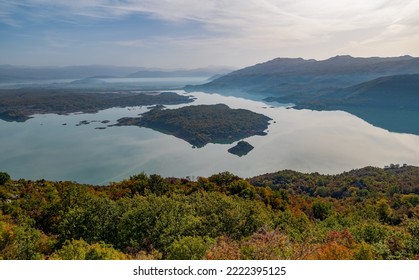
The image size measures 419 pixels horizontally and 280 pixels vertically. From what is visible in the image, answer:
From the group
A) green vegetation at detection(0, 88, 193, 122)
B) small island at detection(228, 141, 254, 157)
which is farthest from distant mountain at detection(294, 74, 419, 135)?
green vegetation at detection(0, 88, 193, 122)

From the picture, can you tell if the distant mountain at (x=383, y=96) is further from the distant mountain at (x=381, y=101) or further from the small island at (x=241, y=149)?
the small island at (x=241, y=149)

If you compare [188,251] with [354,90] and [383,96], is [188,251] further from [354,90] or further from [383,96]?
[354,90]

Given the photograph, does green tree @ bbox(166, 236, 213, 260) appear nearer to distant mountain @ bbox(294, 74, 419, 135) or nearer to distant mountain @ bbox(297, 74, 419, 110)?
distant mountain @ bbox(294, 74, 419, 135)

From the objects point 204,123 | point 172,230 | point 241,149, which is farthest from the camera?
point 204,123

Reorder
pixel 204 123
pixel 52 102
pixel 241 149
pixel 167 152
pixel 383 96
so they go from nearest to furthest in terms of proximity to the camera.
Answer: pixel 167 152 → pixel 241 149 → pixel 204 123 → pixel 52 102 → pixel 383 96

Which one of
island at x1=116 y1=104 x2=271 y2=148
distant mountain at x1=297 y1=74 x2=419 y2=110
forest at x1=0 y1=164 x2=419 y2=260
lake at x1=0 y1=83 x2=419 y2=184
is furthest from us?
distant mountain at x1=297 y1=74 x2=419 y2=110

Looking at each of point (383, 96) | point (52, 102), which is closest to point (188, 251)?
point (52, 102)
